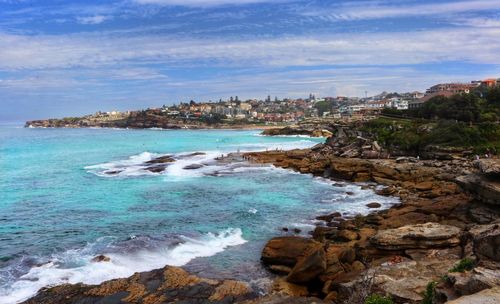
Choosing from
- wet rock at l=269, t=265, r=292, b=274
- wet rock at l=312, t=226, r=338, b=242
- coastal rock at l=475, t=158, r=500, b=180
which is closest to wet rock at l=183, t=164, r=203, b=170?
wet rock at l=312, t=226, r=338, b=242

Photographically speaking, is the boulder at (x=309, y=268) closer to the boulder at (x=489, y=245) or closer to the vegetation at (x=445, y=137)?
the boulder at (x=489, y=245)

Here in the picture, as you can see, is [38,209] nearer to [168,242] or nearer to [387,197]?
[168,242]

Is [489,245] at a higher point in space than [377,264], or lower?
higher

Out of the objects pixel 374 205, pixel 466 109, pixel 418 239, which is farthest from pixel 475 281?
pixel 466 109

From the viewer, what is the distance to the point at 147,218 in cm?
2808

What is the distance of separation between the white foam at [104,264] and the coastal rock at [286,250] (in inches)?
116

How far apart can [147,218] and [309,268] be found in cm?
1403

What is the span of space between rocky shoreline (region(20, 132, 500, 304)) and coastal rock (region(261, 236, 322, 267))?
0.04m

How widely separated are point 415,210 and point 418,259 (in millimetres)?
8916

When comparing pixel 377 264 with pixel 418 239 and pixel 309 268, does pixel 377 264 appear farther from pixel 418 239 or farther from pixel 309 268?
pixel 309 268

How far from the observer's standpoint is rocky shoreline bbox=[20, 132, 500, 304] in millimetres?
12883

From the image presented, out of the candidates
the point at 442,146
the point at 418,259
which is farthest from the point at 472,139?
the point at 418,259

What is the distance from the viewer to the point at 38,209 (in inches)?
1227

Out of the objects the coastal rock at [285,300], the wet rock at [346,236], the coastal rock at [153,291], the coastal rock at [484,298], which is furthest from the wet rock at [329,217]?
the coastal rock at [484,298]
